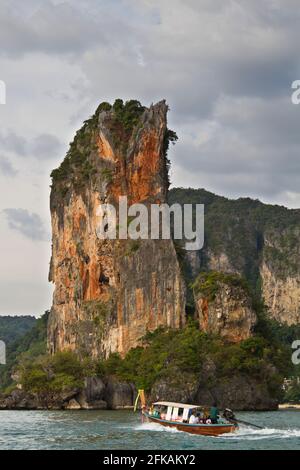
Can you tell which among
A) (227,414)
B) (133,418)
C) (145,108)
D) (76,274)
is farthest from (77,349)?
(227,414)

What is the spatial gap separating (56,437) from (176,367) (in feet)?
133

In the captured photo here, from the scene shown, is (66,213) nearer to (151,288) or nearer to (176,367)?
(151,288)

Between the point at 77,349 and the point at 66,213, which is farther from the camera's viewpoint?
the point at 66,213

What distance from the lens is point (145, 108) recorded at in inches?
4811

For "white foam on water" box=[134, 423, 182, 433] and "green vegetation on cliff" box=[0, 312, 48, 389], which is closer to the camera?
"white foam on water" box=[134, 423, 182, 433]

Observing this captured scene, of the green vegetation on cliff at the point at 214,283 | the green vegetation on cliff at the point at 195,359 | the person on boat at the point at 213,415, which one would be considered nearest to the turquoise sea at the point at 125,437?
the person on boat at the point at 213,415

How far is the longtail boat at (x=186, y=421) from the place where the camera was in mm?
56344

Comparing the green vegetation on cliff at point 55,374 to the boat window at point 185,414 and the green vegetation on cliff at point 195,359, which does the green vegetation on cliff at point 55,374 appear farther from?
the boat window at point 185,414

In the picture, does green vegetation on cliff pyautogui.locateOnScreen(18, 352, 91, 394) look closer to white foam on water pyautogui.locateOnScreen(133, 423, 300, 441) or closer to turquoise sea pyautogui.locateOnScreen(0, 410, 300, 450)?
turquoise sea pyautogui.locateOnScreen(0, 410, 300, 450)

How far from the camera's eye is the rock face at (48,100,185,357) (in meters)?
112

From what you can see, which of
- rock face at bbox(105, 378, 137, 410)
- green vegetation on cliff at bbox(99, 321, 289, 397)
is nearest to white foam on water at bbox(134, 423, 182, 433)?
green vegetation on cliff at bbox(99, 321, 289, 397)

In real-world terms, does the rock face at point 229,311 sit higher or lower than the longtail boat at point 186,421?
higher

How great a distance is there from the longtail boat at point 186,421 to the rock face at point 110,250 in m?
47.9

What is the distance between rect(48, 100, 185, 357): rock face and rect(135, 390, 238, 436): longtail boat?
47.9 metres
